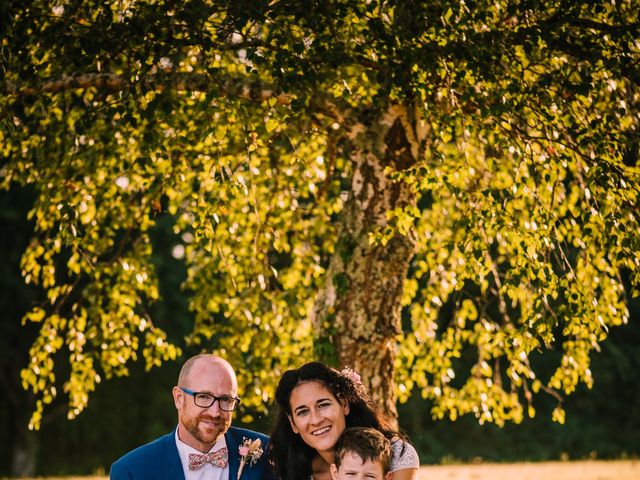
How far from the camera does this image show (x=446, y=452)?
20531 mm

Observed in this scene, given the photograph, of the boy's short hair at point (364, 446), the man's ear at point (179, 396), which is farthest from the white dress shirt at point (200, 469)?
the boy's short hair at point (364, 446)

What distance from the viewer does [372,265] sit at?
223 inches

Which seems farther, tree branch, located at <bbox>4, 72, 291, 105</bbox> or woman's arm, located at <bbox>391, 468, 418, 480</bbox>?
tree branch, located at <bbox>4, 72, 291, 105</bbox>

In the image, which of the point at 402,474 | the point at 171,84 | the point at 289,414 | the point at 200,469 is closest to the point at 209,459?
the point at 200,469

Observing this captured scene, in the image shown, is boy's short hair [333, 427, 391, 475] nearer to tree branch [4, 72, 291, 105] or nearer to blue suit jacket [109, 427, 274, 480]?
blue suit jacket [109, 427, 274, 480]

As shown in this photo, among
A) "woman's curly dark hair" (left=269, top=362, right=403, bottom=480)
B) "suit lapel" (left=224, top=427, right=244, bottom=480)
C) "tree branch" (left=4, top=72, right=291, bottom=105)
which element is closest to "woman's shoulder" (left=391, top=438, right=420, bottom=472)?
"woman's curly dark hair" (left=269, top=362, right=403, bottom=480)

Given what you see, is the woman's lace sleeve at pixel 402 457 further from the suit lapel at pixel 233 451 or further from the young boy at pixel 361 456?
the suit lapel at pixel 233 451

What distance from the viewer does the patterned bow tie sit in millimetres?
4348

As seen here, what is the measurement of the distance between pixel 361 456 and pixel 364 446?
0.19 feet

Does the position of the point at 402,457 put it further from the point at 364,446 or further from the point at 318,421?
the point at 318,421

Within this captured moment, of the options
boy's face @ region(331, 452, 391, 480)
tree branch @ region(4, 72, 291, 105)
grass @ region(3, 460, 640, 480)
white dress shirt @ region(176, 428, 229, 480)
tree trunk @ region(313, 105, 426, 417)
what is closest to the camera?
boy's face @ region(331, 452, 391, 480)

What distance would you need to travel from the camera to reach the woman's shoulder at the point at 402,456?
4.34 meters

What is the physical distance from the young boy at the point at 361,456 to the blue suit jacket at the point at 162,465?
0.52 m

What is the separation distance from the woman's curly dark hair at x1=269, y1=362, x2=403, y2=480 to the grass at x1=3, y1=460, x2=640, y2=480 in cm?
917
